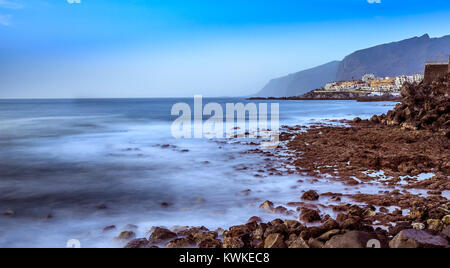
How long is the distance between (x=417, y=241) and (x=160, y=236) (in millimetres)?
2816

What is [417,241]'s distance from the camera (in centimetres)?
284

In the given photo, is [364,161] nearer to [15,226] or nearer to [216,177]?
[216,177]

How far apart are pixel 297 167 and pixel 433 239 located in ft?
14.6

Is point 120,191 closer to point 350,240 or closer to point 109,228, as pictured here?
point 109,228

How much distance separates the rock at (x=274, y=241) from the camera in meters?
3.16

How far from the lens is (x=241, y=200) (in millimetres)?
5285

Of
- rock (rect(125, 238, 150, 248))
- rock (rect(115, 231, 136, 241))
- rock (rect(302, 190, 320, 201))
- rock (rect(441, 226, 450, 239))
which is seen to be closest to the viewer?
rock (rect(441, 226, 450, 239))

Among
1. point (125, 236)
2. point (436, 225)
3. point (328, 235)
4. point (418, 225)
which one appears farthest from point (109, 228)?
point (436, 225)

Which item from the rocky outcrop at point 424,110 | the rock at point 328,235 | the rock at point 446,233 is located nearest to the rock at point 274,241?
the rock at point 328,235

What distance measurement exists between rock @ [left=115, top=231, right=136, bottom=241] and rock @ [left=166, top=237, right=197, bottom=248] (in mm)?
649

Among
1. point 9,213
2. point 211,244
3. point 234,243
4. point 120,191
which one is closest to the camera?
point 234,243

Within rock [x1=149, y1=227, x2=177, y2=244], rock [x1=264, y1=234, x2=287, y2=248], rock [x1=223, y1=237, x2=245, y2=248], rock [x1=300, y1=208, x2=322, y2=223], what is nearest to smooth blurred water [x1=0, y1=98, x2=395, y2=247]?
rock [x1=149, y1=227, x2=177, y2=244]

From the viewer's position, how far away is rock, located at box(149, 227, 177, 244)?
144 inches

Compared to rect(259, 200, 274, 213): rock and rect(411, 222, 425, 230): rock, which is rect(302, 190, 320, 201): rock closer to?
rect(259, 200, 274, 213): rock
